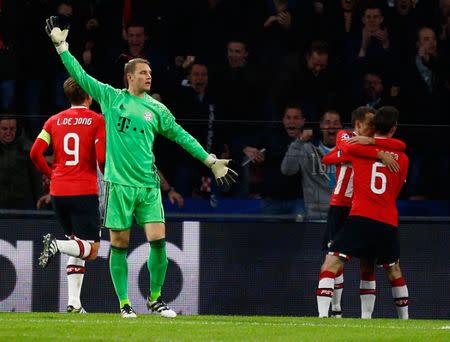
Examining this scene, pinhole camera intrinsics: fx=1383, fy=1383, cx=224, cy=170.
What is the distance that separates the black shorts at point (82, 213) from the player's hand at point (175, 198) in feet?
4.78

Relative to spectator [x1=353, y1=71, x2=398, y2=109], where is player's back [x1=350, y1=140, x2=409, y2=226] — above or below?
below

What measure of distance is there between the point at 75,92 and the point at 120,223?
180cm

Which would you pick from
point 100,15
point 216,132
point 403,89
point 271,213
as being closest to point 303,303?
point 271,213

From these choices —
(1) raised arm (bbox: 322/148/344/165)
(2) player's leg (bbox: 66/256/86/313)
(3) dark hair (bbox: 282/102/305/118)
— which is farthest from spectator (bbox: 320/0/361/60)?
(2) player's leg (bbox: 66/256/86/313)

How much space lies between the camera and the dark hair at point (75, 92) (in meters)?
12.1

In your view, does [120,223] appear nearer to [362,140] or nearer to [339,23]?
[362,140]

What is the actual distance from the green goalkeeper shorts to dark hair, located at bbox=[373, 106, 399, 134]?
7.08ft

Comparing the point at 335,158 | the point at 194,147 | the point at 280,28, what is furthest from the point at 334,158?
the point at 280,28

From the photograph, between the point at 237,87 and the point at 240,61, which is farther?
the point at 240,61

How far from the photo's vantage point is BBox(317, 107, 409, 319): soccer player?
1179cm

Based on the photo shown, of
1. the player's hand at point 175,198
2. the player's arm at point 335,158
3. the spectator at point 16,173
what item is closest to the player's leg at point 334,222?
the player's arm at point 335,158

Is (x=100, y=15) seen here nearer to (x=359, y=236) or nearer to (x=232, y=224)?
(x=232, y=224)

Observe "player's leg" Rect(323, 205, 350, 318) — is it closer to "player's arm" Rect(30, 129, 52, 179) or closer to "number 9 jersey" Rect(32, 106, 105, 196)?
"number 9 jersey" Rect(32, 106, 105, 196)

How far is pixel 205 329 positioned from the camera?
394 inches
